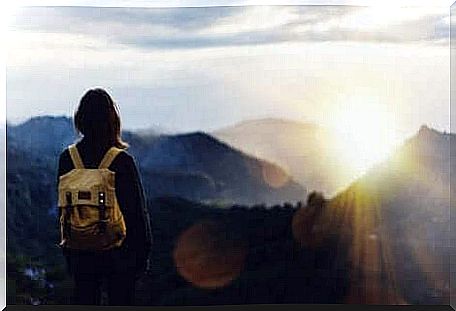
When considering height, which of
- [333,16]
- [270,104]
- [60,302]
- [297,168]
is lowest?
[60,302]

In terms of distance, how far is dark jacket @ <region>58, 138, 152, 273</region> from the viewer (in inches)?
→ 219

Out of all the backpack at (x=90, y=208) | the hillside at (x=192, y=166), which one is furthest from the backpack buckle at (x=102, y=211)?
the hillside at (x=192, y=166)

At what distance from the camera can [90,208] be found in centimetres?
551

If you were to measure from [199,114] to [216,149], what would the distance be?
0.71 ft

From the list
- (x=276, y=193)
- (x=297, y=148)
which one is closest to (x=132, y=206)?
(x=276, y=193)

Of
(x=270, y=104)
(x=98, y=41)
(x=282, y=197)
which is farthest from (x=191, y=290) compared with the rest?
(x=98, y=41)

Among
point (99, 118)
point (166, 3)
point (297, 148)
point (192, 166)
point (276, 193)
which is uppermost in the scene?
point (166, 3)

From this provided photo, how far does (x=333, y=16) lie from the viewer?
5582 millimetres

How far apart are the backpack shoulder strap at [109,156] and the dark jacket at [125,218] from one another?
17 millimetres

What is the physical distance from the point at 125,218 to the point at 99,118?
57 centimetres

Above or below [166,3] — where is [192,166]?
below

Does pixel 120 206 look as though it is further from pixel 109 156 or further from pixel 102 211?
pixel 109 156

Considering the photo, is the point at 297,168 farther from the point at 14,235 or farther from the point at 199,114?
the point at 14,235

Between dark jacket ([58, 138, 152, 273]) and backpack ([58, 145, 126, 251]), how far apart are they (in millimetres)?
29
